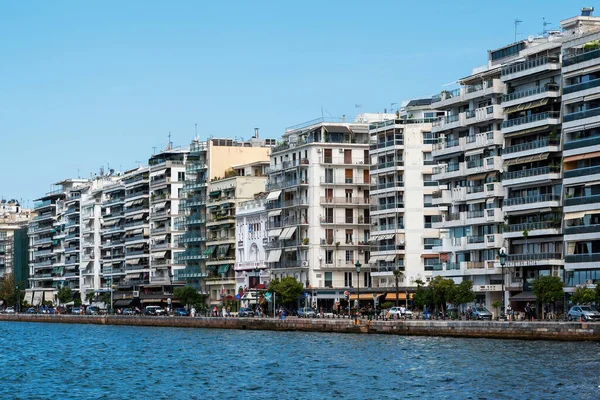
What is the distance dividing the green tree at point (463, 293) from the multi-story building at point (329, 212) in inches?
1051

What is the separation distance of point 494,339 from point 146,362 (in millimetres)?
22921

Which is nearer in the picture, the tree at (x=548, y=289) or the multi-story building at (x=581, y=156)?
the multi-story building at (x=581, y=156)

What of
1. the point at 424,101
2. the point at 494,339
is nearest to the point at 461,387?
the point at 494,339

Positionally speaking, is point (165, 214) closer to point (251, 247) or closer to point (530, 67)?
point (251, 247)

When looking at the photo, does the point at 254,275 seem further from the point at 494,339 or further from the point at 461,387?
the point at 461,387

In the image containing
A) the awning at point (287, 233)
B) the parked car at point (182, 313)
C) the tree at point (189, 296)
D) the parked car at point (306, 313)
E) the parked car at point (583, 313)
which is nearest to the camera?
the parked car at point (583, 313)

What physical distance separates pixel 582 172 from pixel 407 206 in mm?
33145

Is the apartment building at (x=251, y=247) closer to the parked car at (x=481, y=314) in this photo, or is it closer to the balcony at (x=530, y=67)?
the parked car at (x=481, y=314)

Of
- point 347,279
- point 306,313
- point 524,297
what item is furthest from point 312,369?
point 347,279

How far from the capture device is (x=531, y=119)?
96.1 meters

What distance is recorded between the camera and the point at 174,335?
113 m

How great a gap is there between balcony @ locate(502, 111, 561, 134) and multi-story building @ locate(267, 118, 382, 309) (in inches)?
1297

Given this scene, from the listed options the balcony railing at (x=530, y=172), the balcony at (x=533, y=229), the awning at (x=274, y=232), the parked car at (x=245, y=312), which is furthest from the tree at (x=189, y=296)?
the balcony railing at (x=530, y=172)

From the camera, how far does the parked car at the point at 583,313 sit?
82.4 m
